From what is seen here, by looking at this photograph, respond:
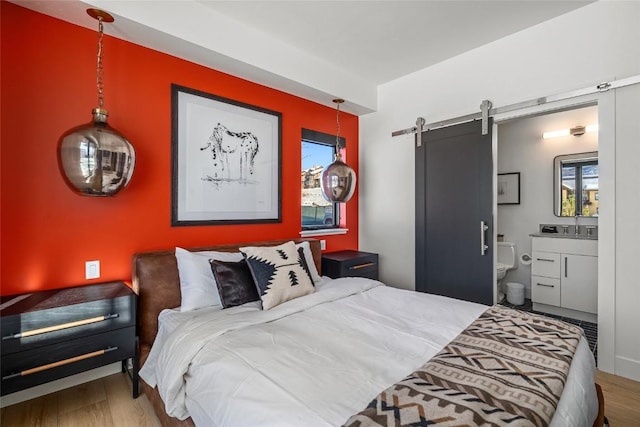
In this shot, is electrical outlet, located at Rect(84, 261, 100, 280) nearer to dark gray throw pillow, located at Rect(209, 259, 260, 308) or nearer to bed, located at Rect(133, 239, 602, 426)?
bed, located at Rect(133, 239, 602, 426)

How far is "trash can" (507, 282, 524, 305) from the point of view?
154 inches

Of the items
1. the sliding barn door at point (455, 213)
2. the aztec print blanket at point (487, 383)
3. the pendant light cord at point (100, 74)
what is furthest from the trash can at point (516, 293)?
the pendant light cord at point (100, 74)

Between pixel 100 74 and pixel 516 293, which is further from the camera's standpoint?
pixel 516 293

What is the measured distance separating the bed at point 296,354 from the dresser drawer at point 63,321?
0.27 m

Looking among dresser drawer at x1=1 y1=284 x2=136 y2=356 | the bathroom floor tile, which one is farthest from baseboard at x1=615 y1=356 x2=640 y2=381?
dresser drawer at x1=1 y1=284 x2=136 y2=356

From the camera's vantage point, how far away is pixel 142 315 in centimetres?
212

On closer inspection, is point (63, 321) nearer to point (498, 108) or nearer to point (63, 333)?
point (63, 333)

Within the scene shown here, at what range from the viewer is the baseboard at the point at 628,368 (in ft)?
7.28

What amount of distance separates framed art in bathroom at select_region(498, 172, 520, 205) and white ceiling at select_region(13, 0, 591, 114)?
2077 mm

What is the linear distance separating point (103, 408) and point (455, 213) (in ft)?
10.4

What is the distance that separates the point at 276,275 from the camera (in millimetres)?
2123

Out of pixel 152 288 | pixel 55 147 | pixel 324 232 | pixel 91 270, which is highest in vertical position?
pixel 55 147

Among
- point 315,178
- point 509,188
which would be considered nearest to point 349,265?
point 315,178

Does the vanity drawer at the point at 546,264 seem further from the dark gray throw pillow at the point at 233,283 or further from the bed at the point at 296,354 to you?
the dark gray throw pillow at the point at 233,283
